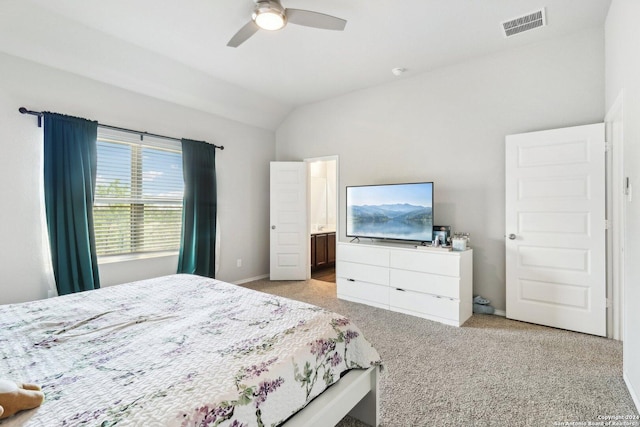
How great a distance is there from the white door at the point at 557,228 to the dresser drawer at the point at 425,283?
25.7 inches

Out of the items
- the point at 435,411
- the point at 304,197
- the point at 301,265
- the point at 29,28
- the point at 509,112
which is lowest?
the point at 435,411

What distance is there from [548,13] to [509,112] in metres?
0.91

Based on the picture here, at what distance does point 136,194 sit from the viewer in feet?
12.0

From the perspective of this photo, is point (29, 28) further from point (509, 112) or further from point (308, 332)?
point (509, 112)

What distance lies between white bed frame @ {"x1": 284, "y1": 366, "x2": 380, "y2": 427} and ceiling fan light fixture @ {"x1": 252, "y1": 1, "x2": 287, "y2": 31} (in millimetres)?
2388

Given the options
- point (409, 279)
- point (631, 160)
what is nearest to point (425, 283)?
point (409, 279)

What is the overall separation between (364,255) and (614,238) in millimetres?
2345

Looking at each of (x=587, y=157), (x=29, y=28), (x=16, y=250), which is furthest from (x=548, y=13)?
(x=16, y=250)

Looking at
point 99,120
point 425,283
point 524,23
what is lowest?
point 425,283

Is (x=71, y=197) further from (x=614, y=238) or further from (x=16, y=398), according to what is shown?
(x=614, y=238)

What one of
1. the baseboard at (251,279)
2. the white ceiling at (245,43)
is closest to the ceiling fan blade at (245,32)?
the white ceiling at (245,43)

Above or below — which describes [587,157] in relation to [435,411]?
above

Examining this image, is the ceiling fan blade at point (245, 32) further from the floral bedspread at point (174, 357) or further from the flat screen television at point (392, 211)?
the flat screen television at point (392, 211)

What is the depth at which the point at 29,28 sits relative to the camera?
8.46 feet
